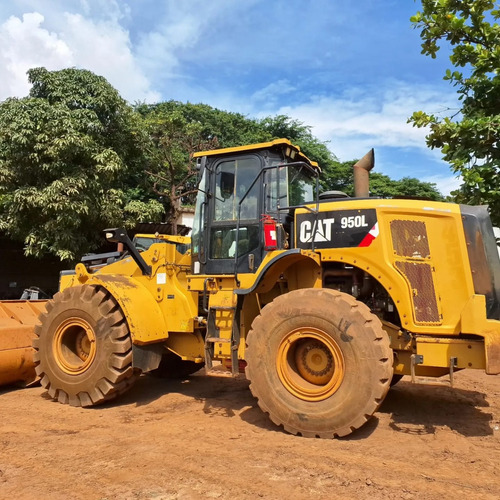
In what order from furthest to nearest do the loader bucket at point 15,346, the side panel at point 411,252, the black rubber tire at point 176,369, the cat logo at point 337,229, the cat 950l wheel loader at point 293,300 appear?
the black rubber tire at point 176,369 → the loader bucket at point 15,346 → the cat logo at point 337,229 → the side panel at point 411,252 → the cat 950l wheel loader at point 293,300

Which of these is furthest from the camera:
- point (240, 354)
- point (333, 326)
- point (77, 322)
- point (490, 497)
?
point (77, 322)

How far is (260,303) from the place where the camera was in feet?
17.5

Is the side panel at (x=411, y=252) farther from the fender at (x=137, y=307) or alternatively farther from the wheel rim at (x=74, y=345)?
the wheel rim at (x=74, y=345)

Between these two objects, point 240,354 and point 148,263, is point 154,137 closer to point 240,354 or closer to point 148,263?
point 148,263

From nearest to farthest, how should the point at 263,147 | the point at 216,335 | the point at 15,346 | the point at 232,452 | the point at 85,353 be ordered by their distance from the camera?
1. the point at 232,452
2. the point at 216,335
3. the point at 263,147
4. the point at 85,353
5. the point at 15,346

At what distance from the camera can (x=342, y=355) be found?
13.8 ft

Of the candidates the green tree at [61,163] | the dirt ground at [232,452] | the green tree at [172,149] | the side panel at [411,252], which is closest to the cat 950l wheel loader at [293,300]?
the side panel at [411,252]

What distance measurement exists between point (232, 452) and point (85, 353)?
287cm

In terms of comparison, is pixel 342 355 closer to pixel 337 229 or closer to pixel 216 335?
pixel 337 229

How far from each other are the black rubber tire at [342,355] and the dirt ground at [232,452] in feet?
0.70

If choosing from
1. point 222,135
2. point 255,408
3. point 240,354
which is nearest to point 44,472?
point 240,354

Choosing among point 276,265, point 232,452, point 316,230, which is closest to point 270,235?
point 276,265

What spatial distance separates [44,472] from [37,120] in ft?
36.2

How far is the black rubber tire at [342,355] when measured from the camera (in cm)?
404
